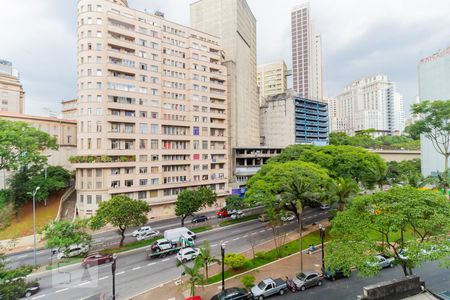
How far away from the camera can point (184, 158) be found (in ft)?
183

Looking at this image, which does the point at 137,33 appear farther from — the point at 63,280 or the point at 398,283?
the point at 398,283

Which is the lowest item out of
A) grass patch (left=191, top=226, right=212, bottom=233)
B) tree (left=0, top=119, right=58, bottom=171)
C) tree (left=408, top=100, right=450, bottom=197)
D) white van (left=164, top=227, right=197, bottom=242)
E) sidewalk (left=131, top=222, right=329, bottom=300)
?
grass patch (left=191, top=226, right=212, bottom=233)

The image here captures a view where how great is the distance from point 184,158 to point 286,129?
53763 millimetres

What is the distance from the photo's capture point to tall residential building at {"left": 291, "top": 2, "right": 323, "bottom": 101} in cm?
14325

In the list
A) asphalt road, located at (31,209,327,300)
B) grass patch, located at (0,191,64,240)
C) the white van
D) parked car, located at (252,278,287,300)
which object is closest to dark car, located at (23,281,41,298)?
asphalt road, located at (31,209,327,300)

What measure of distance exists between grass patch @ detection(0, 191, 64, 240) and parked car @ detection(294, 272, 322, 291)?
38.4 meters

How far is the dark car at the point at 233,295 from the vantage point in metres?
19.9

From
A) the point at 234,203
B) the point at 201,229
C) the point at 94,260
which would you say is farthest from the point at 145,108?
the point at 94,260

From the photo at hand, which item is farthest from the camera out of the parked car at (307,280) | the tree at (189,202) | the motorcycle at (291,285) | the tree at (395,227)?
the tree at (189,202)

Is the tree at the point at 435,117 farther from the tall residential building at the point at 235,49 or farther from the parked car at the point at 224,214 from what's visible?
the parked car at the point at 224,214

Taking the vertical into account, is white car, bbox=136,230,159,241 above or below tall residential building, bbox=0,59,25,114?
below

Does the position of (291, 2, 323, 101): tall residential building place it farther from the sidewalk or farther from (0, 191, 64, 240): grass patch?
(0, 191, 64, 240): grass patch

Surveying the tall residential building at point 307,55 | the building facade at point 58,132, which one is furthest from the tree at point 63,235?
the tall residential building at point 307,55

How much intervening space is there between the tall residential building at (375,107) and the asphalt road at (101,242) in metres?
171
